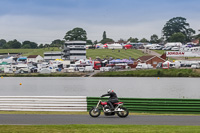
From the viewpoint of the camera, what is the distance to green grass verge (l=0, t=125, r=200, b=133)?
16984mm

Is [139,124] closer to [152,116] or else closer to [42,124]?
[152,116]

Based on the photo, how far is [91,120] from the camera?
818 inches

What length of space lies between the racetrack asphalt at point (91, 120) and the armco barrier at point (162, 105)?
1.85 metres

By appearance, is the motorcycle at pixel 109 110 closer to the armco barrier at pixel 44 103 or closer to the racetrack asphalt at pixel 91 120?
the racetrack asphalt at pixel 91 120

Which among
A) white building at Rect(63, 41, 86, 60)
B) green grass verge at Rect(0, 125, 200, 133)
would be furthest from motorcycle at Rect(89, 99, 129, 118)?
white building at Rect(63, 41, 86, 60)

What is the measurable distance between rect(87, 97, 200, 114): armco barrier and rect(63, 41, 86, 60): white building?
131864 millimetres

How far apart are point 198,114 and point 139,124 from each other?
248 inches

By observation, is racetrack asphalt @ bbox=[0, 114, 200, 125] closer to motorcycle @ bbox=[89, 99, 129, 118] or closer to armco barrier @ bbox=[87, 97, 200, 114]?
motorcycle @ bbox=[89, 99, 129, 118]

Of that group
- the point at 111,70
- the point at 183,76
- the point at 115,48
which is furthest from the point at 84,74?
the point at 115,48

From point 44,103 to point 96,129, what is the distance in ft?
27.2

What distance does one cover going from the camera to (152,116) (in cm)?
2250

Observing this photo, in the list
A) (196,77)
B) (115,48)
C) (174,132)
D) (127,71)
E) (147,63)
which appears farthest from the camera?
(115,48)

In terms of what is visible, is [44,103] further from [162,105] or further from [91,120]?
[162,105]

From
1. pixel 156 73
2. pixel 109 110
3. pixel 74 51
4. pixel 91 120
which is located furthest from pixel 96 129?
pixel 74 51
